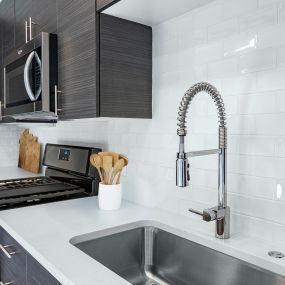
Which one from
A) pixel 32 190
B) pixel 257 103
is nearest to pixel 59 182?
pixel 32 190

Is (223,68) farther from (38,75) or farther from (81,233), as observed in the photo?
(38,75)

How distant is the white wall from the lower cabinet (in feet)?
2.04

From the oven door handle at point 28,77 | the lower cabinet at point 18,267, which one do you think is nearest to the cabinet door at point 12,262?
the lower cabinet at point 18,267

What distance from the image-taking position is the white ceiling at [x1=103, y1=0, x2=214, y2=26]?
1.16 m

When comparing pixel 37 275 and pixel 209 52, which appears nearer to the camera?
pixel 37 275

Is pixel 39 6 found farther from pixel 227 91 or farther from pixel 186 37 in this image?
pixel 227 91

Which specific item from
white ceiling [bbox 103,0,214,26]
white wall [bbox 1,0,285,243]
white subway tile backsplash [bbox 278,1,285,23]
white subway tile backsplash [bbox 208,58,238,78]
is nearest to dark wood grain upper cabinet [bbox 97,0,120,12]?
white ceiling [bbox 103,0,214,26]

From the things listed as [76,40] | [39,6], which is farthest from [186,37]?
[39,6]

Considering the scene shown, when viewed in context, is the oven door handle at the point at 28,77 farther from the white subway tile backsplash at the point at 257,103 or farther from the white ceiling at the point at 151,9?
the white subway tile backsplash at the point at 257,103

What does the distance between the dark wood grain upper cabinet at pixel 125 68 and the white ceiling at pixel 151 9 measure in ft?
0.15

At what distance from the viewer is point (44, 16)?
5.32 feet

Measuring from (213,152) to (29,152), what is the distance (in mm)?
2097

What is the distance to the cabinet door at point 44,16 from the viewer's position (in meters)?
1.53

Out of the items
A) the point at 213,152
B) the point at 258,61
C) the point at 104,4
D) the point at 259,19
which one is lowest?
the point at 213,152
